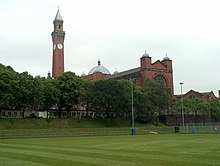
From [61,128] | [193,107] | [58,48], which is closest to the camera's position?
[61,128]

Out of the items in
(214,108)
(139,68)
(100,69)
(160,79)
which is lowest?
(214,108)

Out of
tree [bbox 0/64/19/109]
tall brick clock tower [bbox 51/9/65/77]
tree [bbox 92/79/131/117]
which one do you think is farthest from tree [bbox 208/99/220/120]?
tree [bbox 0/64/19/109]

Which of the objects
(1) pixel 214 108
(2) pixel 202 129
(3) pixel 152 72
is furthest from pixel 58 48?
(2) pixel 202 129

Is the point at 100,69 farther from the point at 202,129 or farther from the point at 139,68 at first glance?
the point at 202,129

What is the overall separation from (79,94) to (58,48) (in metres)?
45.8

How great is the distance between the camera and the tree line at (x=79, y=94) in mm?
68688

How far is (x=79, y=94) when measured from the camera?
3250 inches

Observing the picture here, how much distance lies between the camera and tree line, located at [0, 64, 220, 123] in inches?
2704

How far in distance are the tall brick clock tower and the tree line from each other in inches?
1473

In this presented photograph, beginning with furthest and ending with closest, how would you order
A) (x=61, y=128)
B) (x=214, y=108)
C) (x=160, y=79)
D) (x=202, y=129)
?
(x=160, y=79) → (x=214, y=108) → (x=61, y=128) → (x=202, y=129)

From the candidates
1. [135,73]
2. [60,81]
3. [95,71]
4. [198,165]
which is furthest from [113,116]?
[198,165]

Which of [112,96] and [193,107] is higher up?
[112,96]

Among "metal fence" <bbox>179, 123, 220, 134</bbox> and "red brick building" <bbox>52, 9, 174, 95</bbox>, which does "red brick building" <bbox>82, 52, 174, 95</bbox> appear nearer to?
"red brick building" <bbox>52, 9, 174, 95</bbox>

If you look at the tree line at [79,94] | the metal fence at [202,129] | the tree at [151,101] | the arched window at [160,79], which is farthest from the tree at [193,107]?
the metal fence at [202,129]
